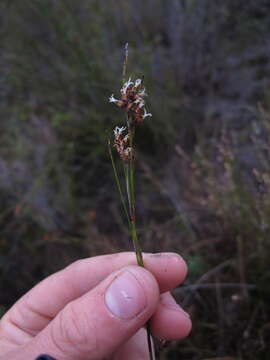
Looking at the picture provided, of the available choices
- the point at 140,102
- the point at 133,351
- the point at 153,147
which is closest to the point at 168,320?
the point at 133,351

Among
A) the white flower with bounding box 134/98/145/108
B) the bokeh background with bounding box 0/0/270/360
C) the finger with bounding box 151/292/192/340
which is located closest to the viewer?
the white flower with bounding box 134/98/145/108

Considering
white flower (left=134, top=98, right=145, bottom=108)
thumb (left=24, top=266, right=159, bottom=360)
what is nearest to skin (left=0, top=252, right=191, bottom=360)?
thumb (left=24, top=266, right=159, bottom=360)

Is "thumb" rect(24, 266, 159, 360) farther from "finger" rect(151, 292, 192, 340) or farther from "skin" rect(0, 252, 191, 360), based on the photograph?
"finger" rect(151, 292, 192, 340)

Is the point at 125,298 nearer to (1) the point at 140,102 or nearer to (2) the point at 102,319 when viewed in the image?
(2) the point at 102,319

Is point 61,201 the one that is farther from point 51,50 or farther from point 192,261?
→ point 51,50

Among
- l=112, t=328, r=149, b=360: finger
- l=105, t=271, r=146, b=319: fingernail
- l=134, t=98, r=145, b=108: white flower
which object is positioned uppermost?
l=134, t=98, r=145, b=108: white flower

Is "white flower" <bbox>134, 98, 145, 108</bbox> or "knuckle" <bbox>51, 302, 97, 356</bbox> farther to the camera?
"knuckle" <bbox>51, 302, 97, 356</bbox>
